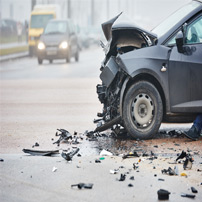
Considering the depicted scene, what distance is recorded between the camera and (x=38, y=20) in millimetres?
38375

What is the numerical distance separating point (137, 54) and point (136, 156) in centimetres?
179

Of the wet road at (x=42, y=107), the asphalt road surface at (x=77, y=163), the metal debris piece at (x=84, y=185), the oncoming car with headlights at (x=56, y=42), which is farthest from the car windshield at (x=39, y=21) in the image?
the metal debris piece at (x=84, y=185)

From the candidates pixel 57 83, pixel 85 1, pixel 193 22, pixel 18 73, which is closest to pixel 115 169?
pixel 193 22

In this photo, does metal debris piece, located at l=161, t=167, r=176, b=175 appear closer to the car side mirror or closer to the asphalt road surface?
the asphalt road surface

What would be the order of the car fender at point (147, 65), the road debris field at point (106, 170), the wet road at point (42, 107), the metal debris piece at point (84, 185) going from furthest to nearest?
the wet road at point (42, 107), the car fender at point (147, 65), the metal debris piece at point (84, 185), the road debris field at point (106, 170)

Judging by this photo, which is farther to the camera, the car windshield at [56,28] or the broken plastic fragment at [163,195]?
the car windshield at [56,28]

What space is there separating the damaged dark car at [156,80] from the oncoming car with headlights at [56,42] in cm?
2042

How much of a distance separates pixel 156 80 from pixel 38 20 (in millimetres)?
30588

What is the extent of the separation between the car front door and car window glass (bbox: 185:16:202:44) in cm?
15

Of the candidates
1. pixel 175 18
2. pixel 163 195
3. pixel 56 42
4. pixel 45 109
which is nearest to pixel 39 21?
pixel 56 42

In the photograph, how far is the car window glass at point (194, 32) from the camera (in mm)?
8672

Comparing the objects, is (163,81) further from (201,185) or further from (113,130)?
(201,185)

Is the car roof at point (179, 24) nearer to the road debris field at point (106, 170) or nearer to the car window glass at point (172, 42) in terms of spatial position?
the car window glass at point (172, 42)

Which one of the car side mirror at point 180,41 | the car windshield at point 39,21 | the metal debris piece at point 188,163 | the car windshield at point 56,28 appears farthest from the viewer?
the car windshield at point 39,21
